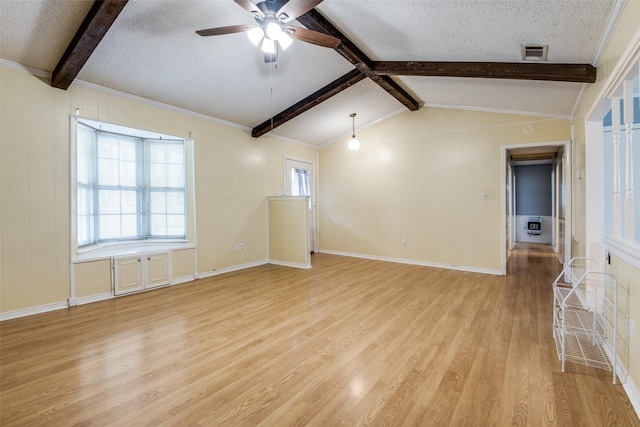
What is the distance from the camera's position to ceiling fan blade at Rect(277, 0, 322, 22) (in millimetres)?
2184

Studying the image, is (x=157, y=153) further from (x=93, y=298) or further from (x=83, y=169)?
(x=93, y=298)

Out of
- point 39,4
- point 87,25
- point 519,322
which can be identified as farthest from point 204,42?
point 519,322

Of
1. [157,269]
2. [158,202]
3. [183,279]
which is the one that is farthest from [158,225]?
[183,279]

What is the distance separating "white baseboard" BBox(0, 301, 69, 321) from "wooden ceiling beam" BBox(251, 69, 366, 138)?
3865 millimetres

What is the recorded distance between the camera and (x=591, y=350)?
7.88ft

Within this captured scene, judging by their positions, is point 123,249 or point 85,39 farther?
point 123,249

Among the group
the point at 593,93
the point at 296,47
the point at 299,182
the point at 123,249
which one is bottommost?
the point at 123,249

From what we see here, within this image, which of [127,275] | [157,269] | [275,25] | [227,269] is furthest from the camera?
[227,269]

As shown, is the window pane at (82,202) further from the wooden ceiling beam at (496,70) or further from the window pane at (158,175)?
the wooden ceiling beam at (496,70)

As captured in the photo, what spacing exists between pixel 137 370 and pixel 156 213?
10.9 ft

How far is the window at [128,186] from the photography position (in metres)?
4.14

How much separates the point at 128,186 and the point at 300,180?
3448 millimetres

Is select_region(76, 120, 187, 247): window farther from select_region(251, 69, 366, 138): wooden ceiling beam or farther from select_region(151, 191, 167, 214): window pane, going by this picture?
select_region(251, 69, 366, 138): wooden ceiling beam

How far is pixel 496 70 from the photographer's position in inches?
131
